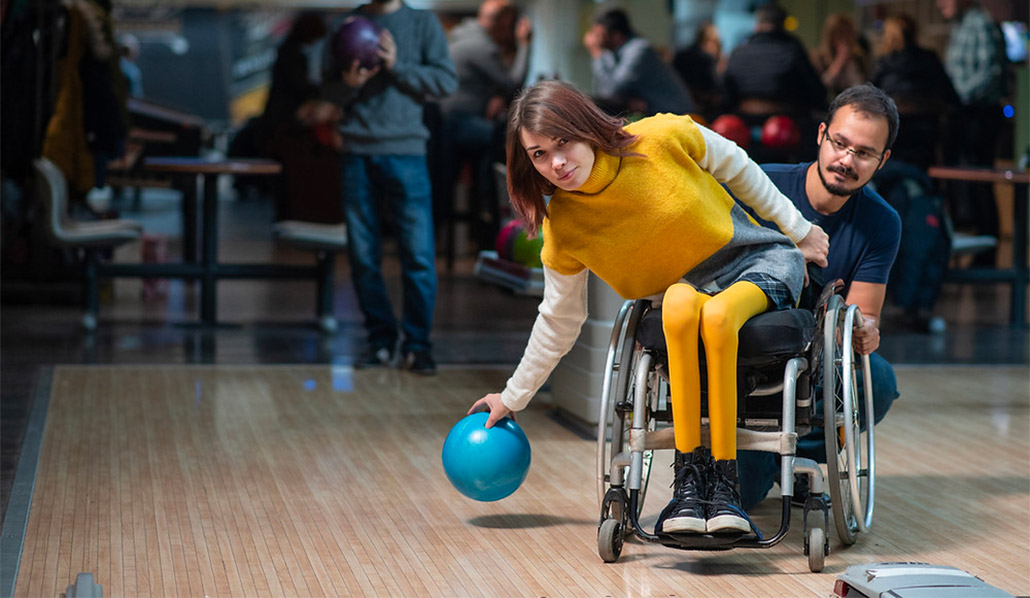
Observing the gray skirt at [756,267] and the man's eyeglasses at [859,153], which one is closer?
the gray skirt at [756,267]

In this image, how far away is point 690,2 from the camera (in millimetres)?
14047

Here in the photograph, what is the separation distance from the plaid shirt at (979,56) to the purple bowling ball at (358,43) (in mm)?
4606

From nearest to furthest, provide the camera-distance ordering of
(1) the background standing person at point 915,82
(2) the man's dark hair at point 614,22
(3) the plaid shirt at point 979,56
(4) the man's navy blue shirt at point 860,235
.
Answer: (4) the man's navy blue shirt at point 860,235 < (2) the man's dark hair at point 614,22 < (1) the background standing person at point 915,82 < (3) the plaid shirt at point 979,56

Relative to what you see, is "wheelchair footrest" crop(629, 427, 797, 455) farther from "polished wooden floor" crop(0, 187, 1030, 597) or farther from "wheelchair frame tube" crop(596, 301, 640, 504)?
"polished wooden floor" crop(0, 187, 1030, 597)

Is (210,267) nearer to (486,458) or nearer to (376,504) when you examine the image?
(376,504)

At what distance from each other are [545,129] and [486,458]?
79cm

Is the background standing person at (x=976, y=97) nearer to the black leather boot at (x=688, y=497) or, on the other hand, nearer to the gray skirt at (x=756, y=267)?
the gray skirt at (x=756, y=267)

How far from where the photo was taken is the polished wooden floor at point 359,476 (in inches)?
113

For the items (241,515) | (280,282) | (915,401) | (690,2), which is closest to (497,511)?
(241,515)

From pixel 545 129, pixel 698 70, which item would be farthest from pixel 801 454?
pixel 698 70

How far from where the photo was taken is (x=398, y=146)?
5297 millimetres

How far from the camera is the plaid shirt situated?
27.6 feet

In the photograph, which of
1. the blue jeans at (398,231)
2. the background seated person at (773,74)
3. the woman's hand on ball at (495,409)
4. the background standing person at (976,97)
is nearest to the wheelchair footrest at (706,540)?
the woman's hand on ball at (495,409)

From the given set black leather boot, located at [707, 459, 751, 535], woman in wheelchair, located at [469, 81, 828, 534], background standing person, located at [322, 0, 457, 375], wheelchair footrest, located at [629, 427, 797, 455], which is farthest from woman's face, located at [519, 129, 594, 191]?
background standing person, located at [322, 0, 457, 375]
